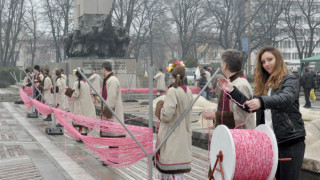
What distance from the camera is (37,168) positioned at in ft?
27.3

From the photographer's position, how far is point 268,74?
14.0 ft

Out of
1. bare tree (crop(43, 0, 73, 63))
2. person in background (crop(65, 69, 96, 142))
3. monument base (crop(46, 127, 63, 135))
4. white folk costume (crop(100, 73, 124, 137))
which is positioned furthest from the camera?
bare tree (crop(43, 0, 73, 63))

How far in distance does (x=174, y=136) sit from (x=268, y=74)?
1721 millimetres

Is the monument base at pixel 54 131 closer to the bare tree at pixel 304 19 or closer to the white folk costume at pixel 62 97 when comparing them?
the white folk costume at pixel 62 97

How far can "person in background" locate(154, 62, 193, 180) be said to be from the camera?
18.3 ft

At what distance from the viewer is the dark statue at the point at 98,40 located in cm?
2791

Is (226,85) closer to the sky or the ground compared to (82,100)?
closer to the sky

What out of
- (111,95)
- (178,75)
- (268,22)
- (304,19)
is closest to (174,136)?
(178,75)

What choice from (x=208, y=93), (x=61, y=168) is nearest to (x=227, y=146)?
(x=61, y=168)

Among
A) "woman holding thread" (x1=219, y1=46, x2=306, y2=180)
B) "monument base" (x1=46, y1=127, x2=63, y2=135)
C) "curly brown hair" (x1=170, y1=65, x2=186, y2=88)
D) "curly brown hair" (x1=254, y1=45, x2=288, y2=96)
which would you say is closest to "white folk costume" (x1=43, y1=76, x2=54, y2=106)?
"monument base" (x1=46, y1=127, x2=63, y2=135)

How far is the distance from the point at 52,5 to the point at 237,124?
51.8m

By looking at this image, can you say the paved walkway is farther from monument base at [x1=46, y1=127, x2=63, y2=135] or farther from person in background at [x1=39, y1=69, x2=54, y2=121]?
person in background at [x1=39, y1=69, x2=54, y2=121]

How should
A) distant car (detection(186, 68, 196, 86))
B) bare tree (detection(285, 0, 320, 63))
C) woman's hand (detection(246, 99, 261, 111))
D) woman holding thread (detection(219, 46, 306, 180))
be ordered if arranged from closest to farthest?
woman's hand (detection(246, 99, 261, 111))
woman holding thread (detection(219, 46, 306, 180))
distant car (detection(186, 68, 196, 86))
bare tree (detection(285, 0, 320, 63))

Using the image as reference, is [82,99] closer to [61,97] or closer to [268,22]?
[61,97]
